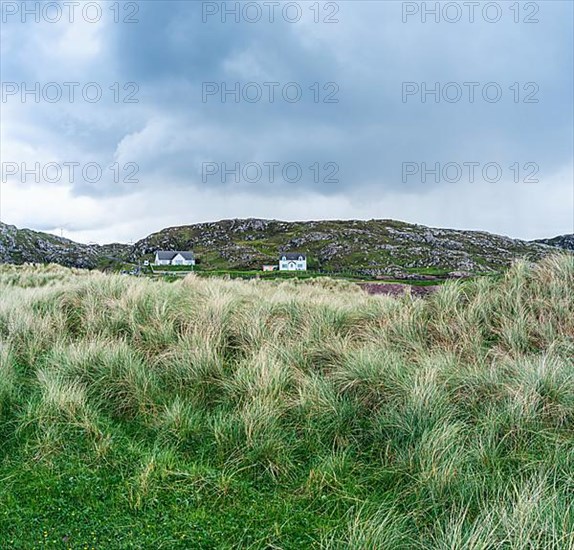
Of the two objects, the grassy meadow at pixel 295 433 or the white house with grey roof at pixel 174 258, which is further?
the white house with grey roof at pixel 174 258

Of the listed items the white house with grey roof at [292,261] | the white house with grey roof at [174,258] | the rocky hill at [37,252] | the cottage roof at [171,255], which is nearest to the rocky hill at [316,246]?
the rocky hill at [37,252]

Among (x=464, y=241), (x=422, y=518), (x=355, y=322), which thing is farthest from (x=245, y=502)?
(x=464, y=241)

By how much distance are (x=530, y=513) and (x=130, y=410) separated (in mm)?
3727

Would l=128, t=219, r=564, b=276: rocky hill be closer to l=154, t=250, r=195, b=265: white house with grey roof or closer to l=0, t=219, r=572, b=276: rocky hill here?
l=0, t=219, r=572, b=276: rocky hill

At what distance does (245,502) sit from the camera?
304 cm

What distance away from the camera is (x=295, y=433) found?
387 cm

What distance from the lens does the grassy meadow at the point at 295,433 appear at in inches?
107

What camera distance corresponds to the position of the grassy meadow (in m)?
2.72

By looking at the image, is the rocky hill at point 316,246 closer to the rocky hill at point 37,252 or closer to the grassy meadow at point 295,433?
the rocky hill at point 37,252

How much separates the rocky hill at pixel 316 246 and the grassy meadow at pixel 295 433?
7497 centimetres

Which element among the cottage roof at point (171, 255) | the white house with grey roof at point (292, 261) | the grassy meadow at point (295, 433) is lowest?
the grassy meadow at point (295, 433)

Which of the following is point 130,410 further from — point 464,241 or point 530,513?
point 464,241

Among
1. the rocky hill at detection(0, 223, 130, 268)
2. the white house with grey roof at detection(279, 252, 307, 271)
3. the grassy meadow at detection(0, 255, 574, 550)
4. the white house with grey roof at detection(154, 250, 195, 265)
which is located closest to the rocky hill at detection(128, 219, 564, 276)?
the white house with grey roof at detection(154, 250, 195, 265)

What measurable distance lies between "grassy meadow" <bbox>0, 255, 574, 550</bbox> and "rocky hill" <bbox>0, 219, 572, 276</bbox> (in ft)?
246
